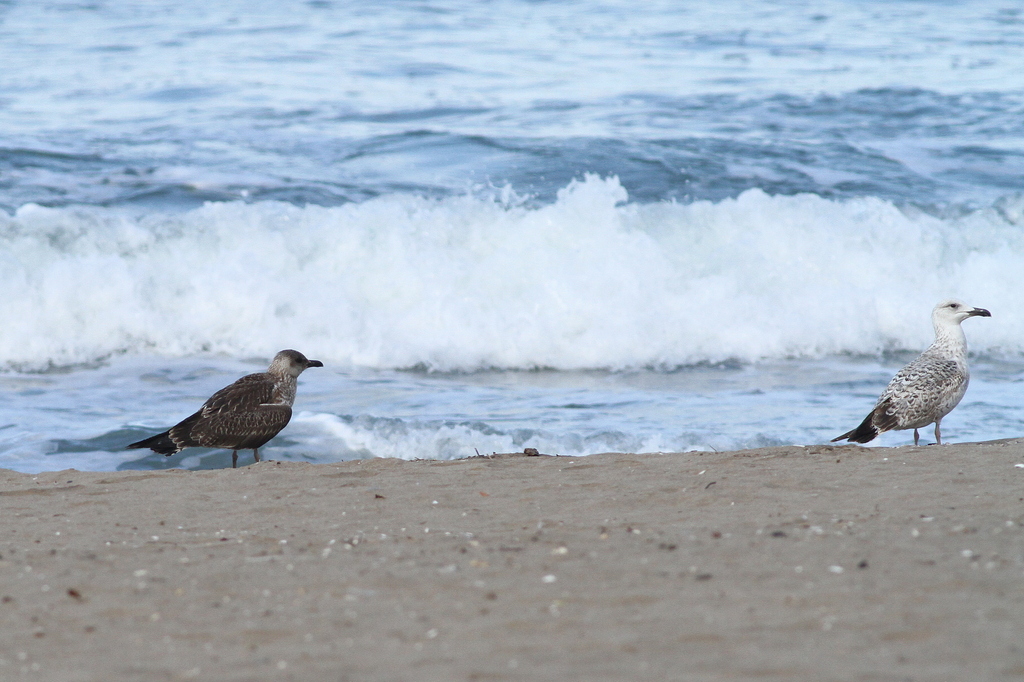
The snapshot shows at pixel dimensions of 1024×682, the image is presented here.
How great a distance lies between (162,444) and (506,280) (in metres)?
5.53

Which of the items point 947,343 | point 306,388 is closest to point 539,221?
point 306,388

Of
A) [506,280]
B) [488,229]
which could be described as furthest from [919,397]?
[488,229]

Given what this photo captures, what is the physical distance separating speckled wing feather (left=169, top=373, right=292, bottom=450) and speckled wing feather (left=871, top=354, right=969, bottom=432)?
3.67m

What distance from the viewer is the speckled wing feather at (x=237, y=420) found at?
6.76m

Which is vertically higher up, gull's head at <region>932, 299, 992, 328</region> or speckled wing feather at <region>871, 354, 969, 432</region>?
gull's head at <region>932, 299, 992, 328</region>

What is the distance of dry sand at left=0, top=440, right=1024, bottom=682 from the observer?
280cm

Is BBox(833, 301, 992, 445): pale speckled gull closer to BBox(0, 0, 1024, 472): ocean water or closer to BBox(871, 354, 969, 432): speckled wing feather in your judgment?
BBox(871, 354, 969, 432): speckled wing feather

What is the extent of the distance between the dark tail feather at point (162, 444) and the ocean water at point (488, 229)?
548 millimetres

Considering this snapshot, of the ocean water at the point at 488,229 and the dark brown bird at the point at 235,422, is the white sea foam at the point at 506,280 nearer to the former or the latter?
the ocean water at the point at 488,229

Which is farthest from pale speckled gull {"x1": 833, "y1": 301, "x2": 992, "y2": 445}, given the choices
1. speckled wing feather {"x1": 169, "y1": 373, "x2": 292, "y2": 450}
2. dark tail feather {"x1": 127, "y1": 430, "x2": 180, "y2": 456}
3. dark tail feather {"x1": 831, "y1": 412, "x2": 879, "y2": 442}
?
dark tail feather {"x1": 127, "y1": 430, "x2": 180, "y2": 456}

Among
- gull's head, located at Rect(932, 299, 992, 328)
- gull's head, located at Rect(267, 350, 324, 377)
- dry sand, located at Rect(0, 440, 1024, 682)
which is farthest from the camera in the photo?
gull's head, located at Rect(932, 299, 992, 328)

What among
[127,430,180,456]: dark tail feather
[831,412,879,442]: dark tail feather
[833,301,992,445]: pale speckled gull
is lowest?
[127,430,180,456]: dark tail feather

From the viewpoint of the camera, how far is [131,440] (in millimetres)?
7449

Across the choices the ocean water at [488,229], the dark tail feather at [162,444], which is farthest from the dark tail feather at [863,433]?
the dark tail feather at [162,444]
